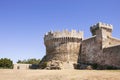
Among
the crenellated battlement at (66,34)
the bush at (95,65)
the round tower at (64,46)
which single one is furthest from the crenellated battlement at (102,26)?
the bush at (95,65)

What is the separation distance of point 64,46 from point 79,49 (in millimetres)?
2694

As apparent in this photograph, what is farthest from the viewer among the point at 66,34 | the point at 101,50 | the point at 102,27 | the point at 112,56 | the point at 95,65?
the point at 102,27

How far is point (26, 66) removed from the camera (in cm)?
4969

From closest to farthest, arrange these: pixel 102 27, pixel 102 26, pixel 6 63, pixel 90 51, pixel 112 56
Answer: pixel 112 56
pixel 90 51
pixel 102 27
pixel 102 26
pixel 6 63

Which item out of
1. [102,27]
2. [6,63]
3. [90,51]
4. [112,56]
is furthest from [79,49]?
[6,63]

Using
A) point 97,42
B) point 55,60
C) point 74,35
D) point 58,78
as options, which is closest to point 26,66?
point 55,60

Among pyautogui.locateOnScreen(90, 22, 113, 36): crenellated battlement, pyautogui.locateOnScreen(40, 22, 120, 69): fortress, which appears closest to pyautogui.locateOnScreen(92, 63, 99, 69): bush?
pyautogui.locateOnScreen(40, 22, 120, 69): fortress

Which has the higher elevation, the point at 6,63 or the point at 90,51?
the point at 90,51

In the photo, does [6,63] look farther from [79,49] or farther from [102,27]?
[102,27]

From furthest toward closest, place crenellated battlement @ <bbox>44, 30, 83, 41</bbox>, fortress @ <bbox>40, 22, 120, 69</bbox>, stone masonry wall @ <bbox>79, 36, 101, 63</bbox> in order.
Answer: crenellated battlement @ <bbox>44, 30, 83, 41</bbox> < stone masonry wall @ <bbox>79, 36, 101, 63</bbox> < fortress @ <bbox>40, 22, 120, 69</bbox>

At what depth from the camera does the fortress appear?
38750 millimetres

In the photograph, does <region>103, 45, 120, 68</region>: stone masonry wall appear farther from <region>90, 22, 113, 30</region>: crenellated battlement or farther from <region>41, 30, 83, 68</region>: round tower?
<region>90, 22, 113, 30</region>: crenellated battlement

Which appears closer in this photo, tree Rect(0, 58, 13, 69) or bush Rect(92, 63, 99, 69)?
bush Rect(92, 63, 99, 69)

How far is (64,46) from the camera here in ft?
146
